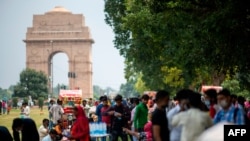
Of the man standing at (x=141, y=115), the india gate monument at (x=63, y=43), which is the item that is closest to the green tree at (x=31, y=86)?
the india gate monument at (x=63, y=43)

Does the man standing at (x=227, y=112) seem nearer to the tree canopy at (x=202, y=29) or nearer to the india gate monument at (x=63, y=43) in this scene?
the tree canopy at (x=202, y=29)

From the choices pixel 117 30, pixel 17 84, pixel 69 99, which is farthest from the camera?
pixel 17 84

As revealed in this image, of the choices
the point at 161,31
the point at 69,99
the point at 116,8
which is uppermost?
the point at 116,8

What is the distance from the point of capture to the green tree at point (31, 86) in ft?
269

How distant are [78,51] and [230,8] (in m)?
88.3

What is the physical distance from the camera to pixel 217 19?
14602 millimetres

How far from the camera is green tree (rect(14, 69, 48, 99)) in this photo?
82062 mm

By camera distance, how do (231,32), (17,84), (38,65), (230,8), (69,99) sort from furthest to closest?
1. (38,65)
2. (17,84)
3. (69,99)
4. (231,32)
5. (230,8)

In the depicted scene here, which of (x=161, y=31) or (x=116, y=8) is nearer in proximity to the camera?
(x=161, y=31)

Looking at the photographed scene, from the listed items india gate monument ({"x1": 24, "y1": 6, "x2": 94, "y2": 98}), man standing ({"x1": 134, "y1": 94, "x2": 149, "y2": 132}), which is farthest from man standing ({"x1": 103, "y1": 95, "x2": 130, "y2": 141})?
india gate monument ({"x1": 24, "y1": 6, "x2": 94, "y2": 98})

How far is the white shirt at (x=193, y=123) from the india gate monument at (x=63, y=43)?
91.9 m

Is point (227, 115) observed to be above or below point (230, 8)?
below

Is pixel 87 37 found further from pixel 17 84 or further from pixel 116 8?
pixel 116 8

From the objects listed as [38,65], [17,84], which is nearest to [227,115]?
[17,84]
